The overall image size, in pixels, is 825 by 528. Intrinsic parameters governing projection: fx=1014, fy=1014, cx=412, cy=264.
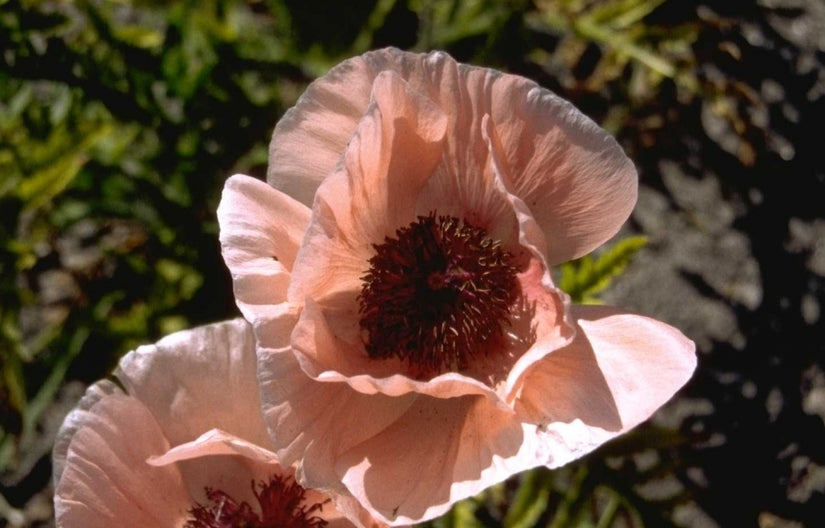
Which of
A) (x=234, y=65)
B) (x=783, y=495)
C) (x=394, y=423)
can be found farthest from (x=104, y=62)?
(x=783, y=495)

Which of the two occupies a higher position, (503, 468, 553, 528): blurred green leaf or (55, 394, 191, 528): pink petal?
(55, 394, 191, 528): pink petal

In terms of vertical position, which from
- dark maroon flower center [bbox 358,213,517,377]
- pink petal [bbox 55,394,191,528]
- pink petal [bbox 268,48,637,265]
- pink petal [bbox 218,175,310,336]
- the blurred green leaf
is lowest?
the blurred green leaf

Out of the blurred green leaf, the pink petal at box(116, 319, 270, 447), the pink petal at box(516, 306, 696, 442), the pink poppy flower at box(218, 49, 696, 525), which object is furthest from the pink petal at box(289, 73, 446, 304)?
the blurred green leaf

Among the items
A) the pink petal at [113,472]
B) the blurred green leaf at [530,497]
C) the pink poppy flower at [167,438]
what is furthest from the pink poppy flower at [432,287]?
the blurred green leaf at [530,497]

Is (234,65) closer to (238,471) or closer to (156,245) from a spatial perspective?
(156,245)

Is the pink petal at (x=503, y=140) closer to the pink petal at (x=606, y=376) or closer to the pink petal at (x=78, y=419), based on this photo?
the pink petal at (x=606, y=376)

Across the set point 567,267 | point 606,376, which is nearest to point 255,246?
point 606,376

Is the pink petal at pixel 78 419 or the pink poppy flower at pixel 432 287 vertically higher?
the pink poppy flower at pixel 432 287

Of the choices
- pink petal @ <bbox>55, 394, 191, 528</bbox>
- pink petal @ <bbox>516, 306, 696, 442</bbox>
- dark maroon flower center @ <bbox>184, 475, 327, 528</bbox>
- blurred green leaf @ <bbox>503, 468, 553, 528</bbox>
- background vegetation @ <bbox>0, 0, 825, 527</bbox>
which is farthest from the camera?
background vegetation @ <bbox>0, 0, 825, 527</bbox>

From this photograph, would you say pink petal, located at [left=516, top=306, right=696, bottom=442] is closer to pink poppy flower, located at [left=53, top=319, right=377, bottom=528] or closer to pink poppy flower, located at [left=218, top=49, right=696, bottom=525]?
pink poppy flower, located at [left=218, top=49, right=696, bottom=525]
